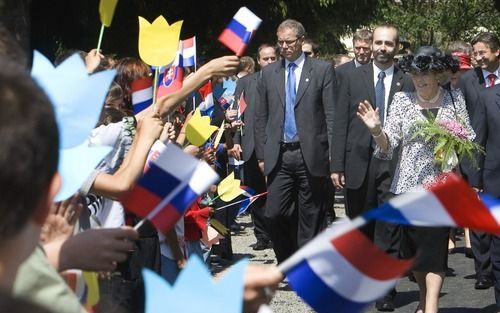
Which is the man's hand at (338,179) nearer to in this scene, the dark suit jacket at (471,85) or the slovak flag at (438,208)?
the dark suit jacket at (471,85)

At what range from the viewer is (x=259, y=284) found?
2.00 m

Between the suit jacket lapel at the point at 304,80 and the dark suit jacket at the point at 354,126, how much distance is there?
0.46 m

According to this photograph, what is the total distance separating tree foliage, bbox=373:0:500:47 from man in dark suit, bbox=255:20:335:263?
2012cm

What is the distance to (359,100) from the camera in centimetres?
800

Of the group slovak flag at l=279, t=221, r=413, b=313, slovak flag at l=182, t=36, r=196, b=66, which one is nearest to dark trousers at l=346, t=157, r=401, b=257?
slovak flag at l=182, t=36, r=196, b=66

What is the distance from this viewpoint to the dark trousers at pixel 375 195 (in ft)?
24.8

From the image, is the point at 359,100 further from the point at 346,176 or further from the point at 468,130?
the point at 468,130

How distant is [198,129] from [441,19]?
85.1 feet

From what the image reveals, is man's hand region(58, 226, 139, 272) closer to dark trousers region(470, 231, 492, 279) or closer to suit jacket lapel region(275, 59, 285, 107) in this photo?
suit jacket lapel region(275, 59, 285, 107)

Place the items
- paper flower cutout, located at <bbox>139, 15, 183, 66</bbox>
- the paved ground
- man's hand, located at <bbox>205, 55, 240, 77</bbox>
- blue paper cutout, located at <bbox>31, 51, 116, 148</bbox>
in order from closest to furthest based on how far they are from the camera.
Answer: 1. blue paper cutout, located at <bbox>31, 51, 116, 148</bbox>
2. man's hand, located at <bbox>205, 55, 240, 77</bbox>
3. paper flower cutout, located at <bbox>139, 15, 183, 66</bbox>
4. the paved ground

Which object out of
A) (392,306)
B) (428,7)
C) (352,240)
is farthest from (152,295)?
(428,7)

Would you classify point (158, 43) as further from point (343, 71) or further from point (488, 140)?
point (488, 140)

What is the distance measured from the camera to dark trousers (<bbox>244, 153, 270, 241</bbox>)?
11234mm

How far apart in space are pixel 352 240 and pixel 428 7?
30113 millimetres
